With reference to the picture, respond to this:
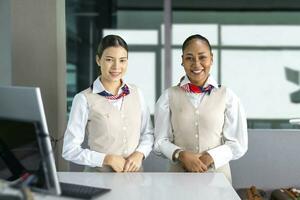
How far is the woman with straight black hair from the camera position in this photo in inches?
78.9

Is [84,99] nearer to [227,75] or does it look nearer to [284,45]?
[227,75]

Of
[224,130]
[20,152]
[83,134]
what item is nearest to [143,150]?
[83,134]

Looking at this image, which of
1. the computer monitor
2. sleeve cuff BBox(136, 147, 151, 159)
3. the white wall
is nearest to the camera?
the computer monitor

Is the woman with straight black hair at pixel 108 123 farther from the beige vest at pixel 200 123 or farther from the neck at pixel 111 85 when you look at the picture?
the beige vest at pixel 200 123

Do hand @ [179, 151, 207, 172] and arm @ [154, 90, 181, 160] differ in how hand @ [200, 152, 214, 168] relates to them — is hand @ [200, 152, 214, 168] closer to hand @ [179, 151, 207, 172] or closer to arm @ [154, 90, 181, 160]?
hand @ [179, 151, 207, 172]

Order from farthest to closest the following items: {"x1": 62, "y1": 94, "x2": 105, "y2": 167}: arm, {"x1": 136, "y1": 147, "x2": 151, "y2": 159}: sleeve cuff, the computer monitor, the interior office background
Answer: the interior office background < {"x1": 136, "y1": 147, "x2": 151, "y2": 159}: sleeve cuff < {"x1": 62, "y1": 94, "x2": 105, "y2": 167}: arm < the computer monitor

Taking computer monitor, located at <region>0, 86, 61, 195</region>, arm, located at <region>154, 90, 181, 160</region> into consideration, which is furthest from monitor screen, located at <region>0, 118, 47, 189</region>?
arm, located at <region>154, 90, 181, 160</region>

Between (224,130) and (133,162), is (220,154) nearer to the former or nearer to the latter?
(224,130)

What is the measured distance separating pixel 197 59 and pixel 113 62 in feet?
1.38

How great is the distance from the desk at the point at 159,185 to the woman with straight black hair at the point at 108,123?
8 centimetres

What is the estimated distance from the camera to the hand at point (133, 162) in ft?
6.59

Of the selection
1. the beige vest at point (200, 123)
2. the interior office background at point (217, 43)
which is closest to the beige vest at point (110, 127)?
the beige vest at point (200, 123)

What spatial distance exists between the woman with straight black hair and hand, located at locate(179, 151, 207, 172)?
0.62ft

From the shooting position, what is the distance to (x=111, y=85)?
6.97 ft
